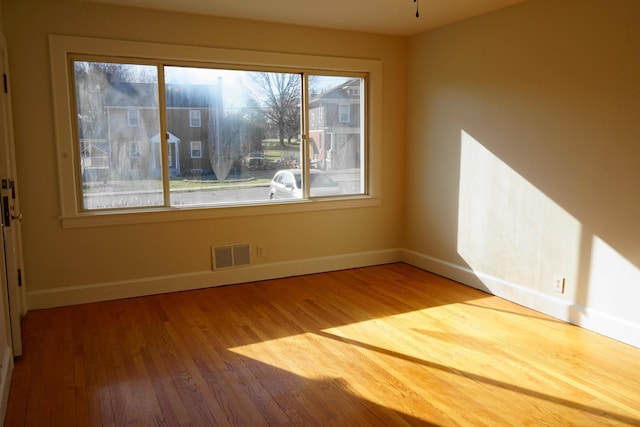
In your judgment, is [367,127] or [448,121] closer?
[448,121]

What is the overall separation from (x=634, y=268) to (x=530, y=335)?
826 millimetres

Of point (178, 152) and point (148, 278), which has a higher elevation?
point (178, 152)

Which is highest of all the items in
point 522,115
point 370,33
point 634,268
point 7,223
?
point 370,33

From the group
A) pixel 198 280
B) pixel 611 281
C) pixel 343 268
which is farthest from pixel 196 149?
pixel 611 281

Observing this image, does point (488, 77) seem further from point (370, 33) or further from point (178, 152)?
point (178, 152)

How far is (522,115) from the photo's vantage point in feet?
13.5

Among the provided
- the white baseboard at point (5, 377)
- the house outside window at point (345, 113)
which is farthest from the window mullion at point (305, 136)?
the white baseboard at point (5, 377)

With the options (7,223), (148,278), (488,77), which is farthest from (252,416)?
(488,77)

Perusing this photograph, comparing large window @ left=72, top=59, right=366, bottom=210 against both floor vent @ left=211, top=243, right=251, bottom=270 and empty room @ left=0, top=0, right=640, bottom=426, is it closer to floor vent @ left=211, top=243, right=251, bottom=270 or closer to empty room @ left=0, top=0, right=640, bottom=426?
empty room @ left=0, top=0, right=640, bottom=426

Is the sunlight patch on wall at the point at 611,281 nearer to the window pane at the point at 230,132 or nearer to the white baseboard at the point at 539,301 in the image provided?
the white baseboard at the point at 539,301

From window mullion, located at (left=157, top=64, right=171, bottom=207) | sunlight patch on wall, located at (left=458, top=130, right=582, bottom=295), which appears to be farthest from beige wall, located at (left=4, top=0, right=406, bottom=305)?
sunlight patch on wall, located at (left=458, top=130, right=582, bottom=295)

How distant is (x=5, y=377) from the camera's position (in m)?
2.71

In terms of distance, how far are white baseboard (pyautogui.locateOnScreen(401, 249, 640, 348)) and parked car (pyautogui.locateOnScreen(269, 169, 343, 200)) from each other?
1218mm

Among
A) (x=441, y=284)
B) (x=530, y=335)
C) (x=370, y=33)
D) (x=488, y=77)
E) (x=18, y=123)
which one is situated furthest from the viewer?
(x=370, y=33)
